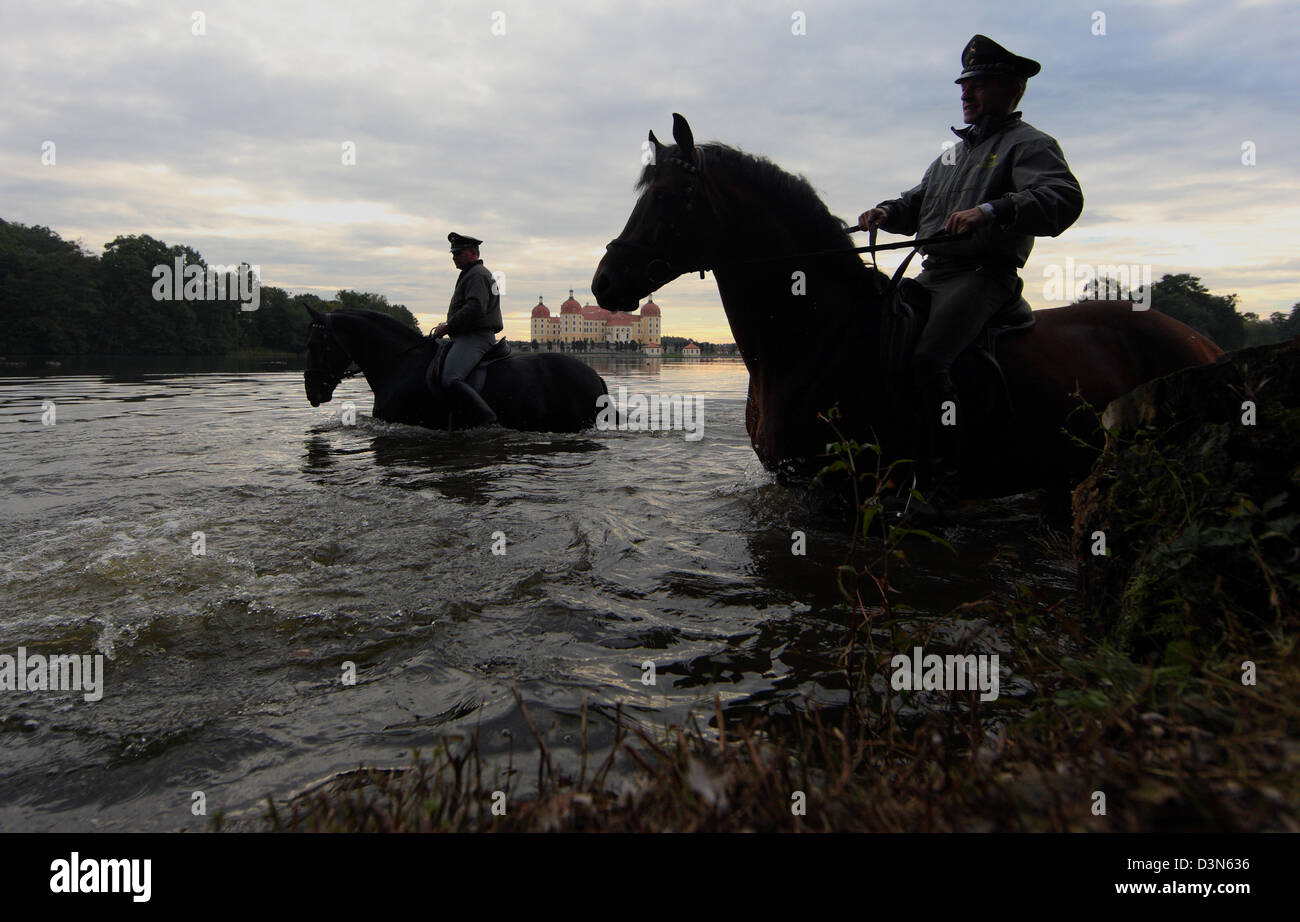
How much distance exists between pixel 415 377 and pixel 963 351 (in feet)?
29.1

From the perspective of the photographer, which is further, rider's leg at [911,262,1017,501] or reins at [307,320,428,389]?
reins at [307,320,428,389]

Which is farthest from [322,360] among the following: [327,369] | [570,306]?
[570,306]

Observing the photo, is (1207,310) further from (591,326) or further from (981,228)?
(591,326)

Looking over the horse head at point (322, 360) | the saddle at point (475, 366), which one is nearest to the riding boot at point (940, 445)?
the saddle at point (475, 366)

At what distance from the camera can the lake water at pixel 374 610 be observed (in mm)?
2469

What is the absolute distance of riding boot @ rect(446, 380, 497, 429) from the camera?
1090 cm

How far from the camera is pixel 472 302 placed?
10.9 meters

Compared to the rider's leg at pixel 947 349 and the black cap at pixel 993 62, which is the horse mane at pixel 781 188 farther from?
the black cap at pixel 993 62

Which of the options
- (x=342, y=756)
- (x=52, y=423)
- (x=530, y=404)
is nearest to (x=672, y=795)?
(x=342, y=756)

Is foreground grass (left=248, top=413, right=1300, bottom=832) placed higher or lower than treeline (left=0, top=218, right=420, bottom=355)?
lower

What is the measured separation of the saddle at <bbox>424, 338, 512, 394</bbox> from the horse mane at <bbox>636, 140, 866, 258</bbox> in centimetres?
680

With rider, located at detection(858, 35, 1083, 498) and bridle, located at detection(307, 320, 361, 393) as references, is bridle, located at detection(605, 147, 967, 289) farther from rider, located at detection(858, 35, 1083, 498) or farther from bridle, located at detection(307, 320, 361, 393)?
bridle, located at detection(307, 320, 361, 393)
